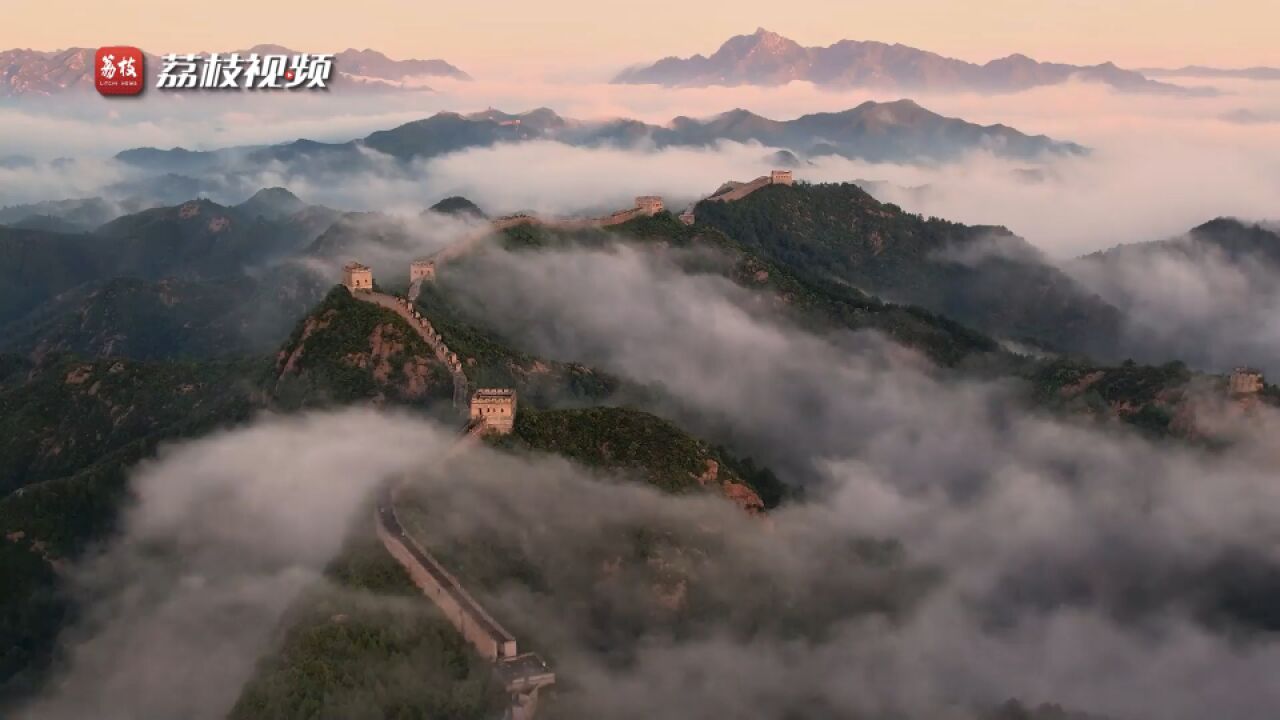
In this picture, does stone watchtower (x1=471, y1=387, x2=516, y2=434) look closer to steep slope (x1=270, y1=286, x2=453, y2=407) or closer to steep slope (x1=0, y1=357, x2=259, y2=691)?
steep slope (x1=270, y1=286, x2=453, y2=407)

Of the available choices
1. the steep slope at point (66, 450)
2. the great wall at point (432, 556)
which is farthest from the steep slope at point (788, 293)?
the steep slope at point (66, 450)

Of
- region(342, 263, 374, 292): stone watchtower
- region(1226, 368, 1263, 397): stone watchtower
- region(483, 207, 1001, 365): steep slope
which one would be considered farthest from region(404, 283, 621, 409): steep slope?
region(1226, 368, 1263, 397): stone watchtower

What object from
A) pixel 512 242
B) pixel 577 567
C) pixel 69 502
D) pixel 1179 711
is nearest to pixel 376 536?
pixel 577 567

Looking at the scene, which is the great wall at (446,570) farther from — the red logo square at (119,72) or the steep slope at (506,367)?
the red logo square at (119,72)

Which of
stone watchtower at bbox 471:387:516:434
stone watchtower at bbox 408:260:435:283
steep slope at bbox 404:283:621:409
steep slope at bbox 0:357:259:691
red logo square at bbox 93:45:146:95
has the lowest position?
steep slope at bbox 0:357:259:691

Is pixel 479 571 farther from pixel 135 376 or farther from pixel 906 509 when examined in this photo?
pixel 135 376

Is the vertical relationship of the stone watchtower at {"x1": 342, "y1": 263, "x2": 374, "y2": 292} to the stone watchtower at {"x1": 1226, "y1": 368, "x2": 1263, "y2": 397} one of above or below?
below

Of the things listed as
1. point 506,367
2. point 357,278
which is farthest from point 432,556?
point 357,278
